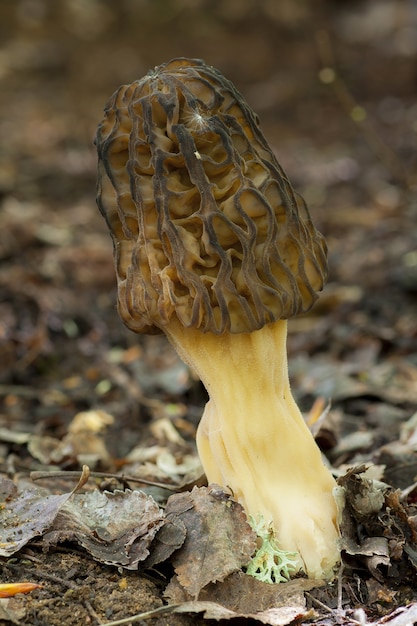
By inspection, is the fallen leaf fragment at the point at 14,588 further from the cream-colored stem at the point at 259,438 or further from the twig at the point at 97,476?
the cream-colored stem at the point at 259,438

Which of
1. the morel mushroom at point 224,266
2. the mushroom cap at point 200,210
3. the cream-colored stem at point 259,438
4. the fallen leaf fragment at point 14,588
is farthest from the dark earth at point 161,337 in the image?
the mushroom cap at point 200,210

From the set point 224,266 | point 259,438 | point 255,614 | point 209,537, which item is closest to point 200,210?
point 224,266

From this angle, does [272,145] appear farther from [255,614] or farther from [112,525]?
[255,614]

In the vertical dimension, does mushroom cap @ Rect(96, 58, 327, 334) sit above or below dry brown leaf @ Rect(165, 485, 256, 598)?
above

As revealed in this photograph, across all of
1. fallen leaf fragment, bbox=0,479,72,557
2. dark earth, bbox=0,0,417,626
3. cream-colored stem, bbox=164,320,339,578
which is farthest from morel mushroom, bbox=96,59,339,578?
fallen leaf fragment, bbox=0,479,72,557

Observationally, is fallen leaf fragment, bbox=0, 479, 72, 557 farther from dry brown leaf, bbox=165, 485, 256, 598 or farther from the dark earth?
dry brown leaf, bbox=165, 485, 256, 598

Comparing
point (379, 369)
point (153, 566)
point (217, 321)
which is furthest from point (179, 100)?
point (379, 369)
